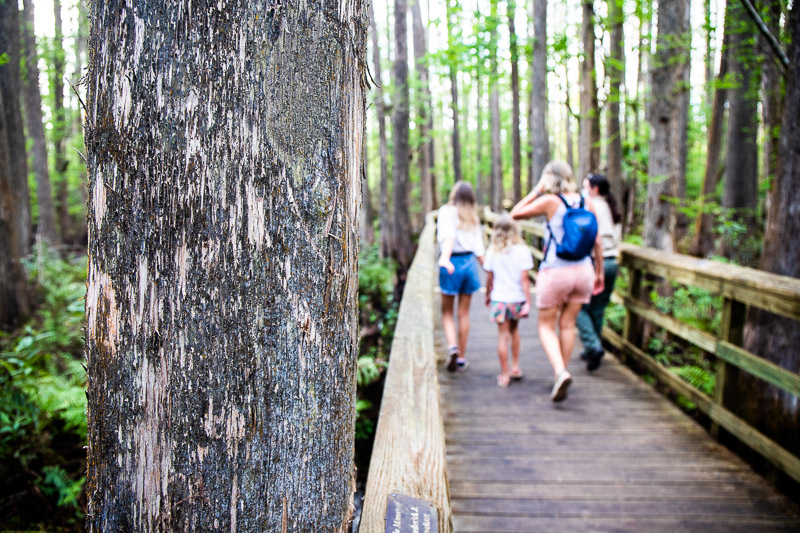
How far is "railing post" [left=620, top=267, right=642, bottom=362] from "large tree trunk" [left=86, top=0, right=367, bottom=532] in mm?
5337

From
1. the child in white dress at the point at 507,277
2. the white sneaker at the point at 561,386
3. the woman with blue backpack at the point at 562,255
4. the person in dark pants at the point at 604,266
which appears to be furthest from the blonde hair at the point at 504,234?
the white sneaker at the point at 561,386

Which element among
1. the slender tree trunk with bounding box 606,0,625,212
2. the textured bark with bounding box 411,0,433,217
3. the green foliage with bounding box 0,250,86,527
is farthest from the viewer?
the textured bark with bounding box 411,0,433,217

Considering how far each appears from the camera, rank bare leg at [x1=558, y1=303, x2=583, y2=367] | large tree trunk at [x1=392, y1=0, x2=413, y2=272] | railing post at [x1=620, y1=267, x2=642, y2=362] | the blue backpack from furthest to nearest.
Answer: large tree trunk at [x1=392, y1=0, x2=413, y2=272], railing post at [x1=620, y1=267, x2=642, y2=362], bare leg at [x1=558, y1=303, x2=583, y2=367], the blue backpack

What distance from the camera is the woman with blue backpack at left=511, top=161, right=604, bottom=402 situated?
4.21 metres

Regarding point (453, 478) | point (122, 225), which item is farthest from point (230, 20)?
point (453, 478)

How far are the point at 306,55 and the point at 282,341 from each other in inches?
22.6

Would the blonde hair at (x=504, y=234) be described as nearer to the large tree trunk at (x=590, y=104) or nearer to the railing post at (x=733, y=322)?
the railing post at (x=733, y=322)

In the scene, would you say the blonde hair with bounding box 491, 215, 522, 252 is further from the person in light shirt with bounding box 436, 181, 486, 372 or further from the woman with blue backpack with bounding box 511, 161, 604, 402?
the woman with blue backpack with bounding box 511, 161, 604, 402

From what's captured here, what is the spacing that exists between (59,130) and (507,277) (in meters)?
21.0

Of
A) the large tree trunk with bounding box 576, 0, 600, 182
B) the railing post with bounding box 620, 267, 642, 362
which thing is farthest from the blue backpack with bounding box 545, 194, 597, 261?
the large tree trunk with bounding box 576, 0, 600, 182

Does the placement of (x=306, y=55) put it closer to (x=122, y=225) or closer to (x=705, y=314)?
(x=122, y=225)

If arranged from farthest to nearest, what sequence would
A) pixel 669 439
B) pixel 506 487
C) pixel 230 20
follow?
pixel 669 439 → pixel 506 487 → pixel 230 20

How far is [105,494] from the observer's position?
1.01 metres

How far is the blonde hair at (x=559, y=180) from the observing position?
425cm
